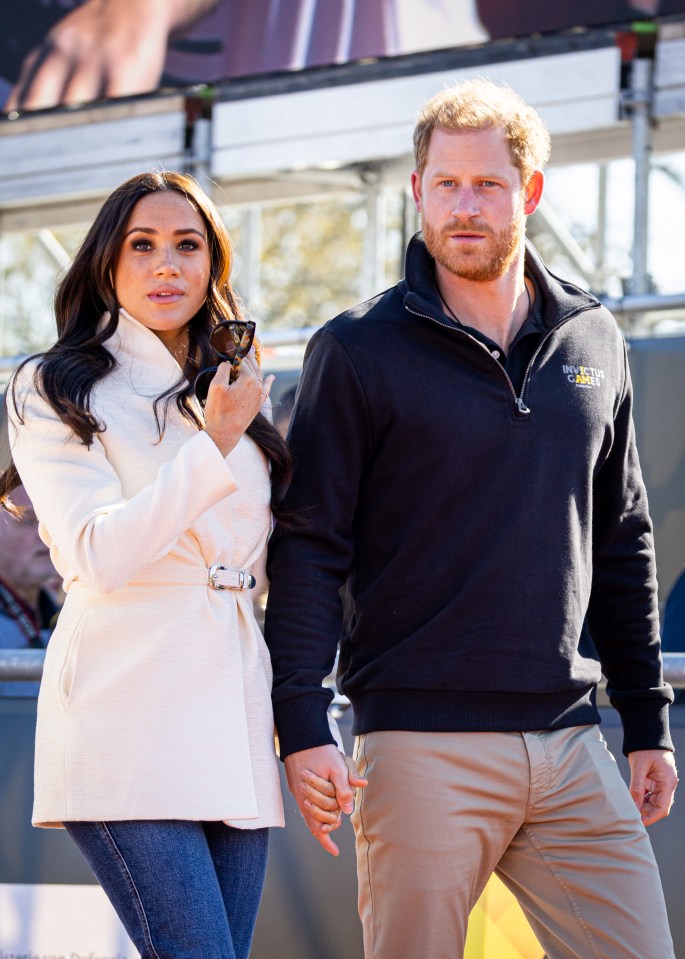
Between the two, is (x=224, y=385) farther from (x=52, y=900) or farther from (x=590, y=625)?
(x=52, y=900)

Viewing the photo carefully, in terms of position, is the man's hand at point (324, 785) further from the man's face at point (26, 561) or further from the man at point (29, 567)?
the man's face at point (26, 561)

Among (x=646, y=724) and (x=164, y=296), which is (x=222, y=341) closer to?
(x=164, y=296)

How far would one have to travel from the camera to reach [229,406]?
2240 mm

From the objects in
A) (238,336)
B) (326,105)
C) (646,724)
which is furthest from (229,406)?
(326,105)

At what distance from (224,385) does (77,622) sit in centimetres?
46

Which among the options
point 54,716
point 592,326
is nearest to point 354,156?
point 592,326

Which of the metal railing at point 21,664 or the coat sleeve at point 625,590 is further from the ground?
the coat sleeve at point 625,590

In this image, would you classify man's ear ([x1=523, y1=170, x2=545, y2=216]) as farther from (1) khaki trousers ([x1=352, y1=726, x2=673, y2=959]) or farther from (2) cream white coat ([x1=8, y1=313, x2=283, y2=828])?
(1) khaki trousers ([x1=352, y1=726, x2=673, y2=959])

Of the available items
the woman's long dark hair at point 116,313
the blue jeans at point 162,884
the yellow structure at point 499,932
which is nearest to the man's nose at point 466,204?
the woman's long dark hair at point 116,313

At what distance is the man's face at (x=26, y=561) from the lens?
4.95 metres

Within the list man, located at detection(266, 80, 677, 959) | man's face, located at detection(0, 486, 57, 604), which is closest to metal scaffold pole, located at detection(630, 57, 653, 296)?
man's face, located at detection(0, 486, 57, 604)

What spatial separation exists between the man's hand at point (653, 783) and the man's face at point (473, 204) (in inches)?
39.8

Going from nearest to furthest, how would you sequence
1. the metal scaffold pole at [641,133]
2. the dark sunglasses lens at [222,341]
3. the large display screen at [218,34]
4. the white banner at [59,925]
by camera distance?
the dark sunglasses lens at [222,341] < the white banner at [59,925] < the metal scaffold pole at [641,133] < the large display screen at [218,34]

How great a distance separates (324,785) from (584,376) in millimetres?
956
